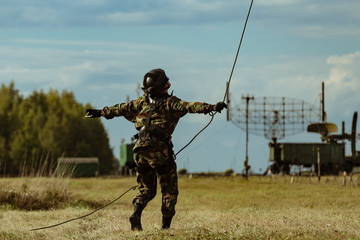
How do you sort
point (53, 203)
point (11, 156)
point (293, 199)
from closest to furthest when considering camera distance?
point (53, 203) → point (293, 199) → point (11, 156)

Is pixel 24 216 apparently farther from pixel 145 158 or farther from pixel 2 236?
pixel 145 158

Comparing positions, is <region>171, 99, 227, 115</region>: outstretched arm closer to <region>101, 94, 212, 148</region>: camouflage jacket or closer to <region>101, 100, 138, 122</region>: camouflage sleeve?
<region>101, 94, 212, 148</region>: camouflage jacket

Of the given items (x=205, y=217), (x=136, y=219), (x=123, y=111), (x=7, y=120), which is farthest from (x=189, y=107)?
(x=7, y=120)

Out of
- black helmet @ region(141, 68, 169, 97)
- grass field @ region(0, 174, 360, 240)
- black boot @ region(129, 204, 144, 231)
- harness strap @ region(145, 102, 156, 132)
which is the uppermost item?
black helmet @ region(141, 68, 169, 97)

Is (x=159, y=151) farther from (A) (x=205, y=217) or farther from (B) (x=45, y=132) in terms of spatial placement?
(B) (x=45, y=132)

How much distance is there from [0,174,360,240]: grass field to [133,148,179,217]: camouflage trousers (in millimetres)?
442

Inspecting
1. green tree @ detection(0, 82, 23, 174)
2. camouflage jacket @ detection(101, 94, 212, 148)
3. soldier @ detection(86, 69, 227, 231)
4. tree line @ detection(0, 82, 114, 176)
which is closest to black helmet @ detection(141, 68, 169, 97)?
soldier @ detection(86, 69, 227, 231)

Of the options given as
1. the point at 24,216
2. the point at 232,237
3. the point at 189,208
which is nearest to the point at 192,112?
the point at 232,237

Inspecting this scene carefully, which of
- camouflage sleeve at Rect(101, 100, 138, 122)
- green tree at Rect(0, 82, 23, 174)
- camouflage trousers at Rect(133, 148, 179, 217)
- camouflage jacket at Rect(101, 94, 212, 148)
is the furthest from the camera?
green tree at Rect(0, 82, 23, 174)

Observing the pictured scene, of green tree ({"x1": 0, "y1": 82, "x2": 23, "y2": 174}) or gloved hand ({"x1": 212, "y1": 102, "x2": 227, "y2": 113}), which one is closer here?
Answer: gloved hand ({"x1": 212, "y1": 102, "x2": 227, "y2": 113})

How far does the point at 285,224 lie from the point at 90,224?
12.4ft

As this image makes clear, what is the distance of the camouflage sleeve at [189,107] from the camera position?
8820 millimetres

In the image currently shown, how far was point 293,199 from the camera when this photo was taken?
1786cm

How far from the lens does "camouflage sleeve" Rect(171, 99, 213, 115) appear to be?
882cm
